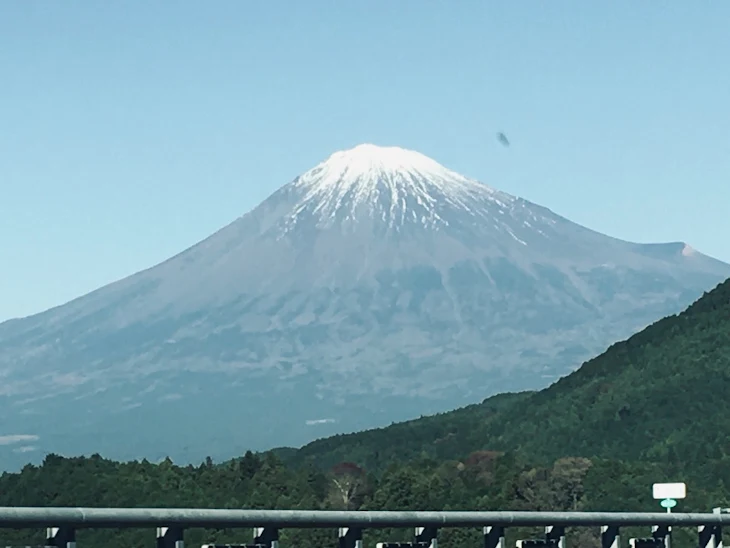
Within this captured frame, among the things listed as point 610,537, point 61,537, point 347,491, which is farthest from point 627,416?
point 61,537

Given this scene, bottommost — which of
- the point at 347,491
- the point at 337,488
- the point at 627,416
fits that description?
the point at 347,491

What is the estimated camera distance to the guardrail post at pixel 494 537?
1429cm

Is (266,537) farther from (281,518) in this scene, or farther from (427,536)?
(427,536)

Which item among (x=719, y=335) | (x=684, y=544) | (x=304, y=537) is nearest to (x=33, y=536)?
(x=304, y=537)

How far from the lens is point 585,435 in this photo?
488 feet

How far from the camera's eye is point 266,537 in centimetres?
1256

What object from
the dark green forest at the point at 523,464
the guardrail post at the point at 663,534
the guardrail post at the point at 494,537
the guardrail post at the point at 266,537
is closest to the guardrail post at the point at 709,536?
the guardrail post at the point at 663,534

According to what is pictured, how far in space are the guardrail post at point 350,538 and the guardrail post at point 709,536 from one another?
503cm

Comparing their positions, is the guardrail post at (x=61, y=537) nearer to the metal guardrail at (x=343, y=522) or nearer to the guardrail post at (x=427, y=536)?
the metal guardrail at (x=343, y=522)

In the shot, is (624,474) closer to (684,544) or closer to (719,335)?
(719,335)

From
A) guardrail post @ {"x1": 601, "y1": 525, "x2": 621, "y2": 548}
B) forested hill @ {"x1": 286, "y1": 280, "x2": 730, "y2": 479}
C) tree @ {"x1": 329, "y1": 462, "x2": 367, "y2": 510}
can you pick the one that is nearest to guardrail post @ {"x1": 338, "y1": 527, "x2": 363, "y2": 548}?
guardrail post @ {"x1": 601, "y1": 525, "x2": 621, "y2": 548}

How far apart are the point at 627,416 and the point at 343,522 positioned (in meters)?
138

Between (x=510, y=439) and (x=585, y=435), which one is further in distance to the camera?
(x=510, y=439)

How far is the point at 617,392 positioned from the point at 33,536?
14772cm
